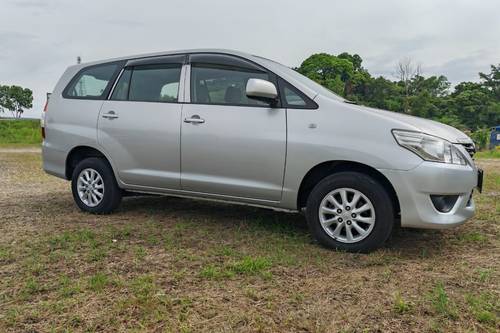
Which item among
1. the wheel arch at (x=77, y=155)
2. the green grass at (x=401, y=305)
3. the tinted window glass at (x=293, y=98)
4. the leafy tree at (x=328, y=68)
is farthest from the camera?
the leafy tree at (x=328, y=68)

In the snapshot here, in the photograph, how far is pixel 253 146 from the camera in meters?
3.92

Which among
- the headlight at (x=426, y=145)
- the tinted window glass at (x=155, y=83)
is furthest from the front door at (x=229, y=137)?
the headlight at (x=426, y=145)

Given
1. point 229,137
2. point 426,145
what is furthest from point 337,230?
point 229,137

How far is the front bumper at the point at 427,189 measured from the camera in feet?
11.0

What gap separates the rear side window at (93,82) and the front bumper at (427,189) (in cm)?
315

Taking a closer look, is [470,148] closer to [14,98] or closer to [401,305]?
[401,305]

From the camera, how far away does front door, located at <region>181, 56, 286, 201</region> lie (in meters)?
3.88

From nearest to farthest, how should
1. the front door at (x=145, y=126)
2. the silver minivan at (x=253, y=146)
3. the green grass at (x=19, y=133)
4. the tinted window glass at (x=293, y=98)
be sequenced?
the silver minivan at (x=253, y=146), the tinted window glass at (x=293, y=98), the front door at (x=145, y=126), the green grass at (x=19, y=133)

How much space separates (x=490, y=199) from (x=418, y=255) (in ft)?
10.2

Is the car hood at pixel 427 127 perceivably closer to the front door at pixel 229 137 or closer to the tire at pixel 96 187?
the front door at pixel 229 137

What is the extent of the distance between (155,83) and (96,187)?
1.35m

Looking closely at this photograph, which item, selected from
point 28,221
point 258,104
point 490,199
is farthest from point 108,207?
point 490,199

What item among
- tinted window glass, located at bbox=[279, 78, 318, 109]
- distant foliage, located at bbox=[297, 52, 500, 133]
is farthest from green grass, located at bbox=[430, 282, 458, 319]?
distant foliage, located at bbox=[297, 52, 500, 133]

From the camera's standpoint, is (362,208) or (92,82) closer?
(362,208)
